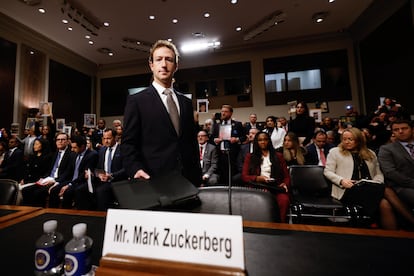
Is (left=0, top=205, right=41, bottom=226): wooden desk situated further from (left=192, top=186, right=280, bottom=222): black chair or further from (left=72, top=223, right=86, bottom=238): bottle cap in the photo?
(left=192, top=186, right=280, bottom=222): black chair

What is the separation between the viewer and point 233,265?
14.6 inches

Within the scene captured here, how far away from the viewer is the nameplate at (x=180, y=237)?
0.38 metres

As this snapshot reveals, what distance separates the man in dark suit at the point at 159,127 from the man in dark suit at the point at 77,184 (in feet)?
7.42

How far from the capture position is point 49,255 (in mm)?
439

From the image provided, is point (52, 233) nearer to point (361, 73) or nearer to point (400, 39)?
point (400, 39)

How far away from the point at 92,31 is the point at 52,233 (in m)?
6.92

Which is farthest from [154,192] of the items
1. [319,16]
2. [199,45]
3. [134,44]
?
[134,44]

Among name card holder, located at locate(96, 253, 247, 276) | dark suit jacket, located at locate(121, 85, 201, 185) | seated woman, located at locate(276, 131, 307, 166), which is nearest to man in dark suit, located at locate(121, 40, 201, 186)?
dark suit jacket, located at locate(121, 85, 201, 185)

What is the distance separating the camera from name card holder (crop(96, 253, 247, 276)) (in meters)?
0.36

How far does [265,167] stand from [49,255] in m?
2.35

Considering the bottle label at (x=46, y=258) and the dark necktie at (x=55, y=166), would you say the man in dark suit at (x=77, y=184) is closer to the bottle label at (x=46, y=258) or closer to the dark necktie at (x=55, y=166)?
the dark necktie at (x=55, y=166)

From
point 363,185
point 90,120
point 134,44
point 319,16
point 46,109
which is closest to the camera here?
point 363,185

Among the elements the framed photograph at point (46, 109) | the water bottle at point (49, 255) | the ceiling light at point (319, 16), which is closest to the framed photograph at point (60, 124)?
the framed photograph at point (46, 109)

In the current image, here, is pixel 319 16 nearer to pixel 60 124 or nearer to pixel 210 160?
pixel 210 160
